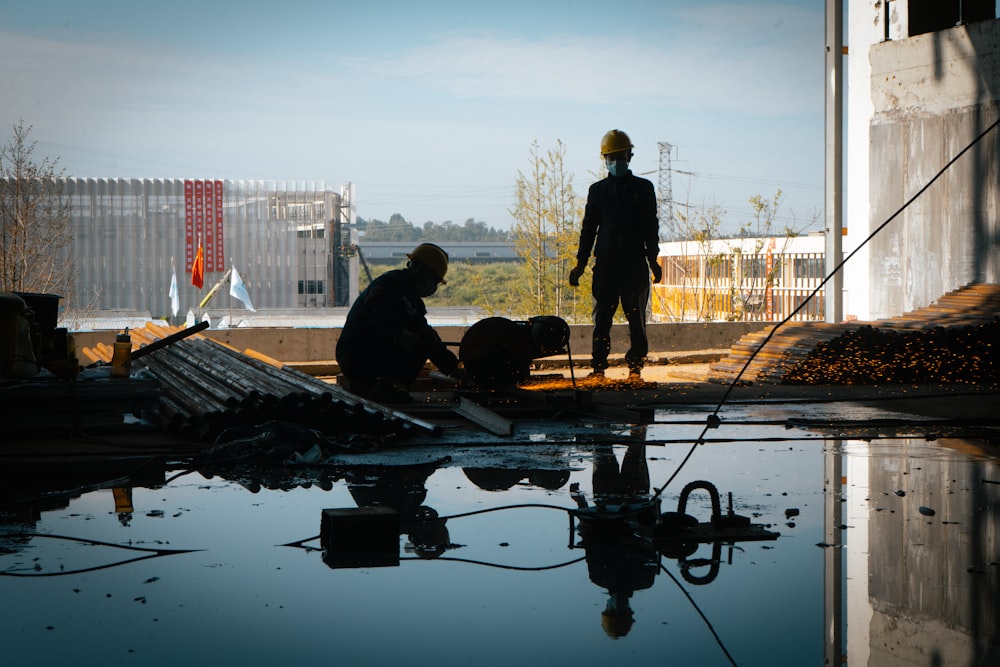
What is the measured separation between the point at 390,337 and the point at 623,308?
3061 mm

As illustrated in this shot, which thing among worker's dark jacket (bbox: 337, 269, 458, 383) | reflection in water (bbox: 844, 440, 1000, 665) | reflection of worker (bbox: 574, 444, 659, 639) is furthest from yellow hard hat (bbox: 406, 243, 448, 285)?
reflection in water (bbox: 844, 440, 1000, 665)

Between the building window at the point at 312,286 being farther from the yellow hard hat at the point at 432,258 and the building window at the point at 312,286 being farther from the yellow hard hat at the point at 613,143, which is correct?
the yellow hard hat at the point at 432,258

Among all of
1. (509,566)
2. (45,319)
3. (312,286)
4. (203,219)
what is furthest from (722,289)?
(203,219)

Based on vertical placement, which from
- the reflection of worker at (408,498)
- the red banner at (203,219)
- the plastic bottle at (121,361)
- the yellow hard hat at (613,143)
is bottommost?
the reflection of worker at (408,498)

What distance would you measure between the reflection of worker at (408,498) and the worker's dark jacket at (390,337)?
2.36 metres

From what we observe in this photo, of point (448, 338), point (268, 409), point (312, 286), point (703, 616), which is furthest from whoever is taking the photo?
point (312, 286)

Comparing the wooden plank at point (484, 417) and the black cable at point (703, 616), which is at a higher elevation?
the wooden plank at point (484, 417)

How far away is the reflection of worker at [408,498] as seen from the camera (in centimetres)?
417

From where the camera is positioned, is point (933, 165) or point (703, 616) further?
point (933, 165)

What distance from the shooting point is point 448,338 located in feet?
50.5

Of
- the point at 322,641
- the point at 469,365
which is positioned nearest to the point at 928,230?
the point at 469,365

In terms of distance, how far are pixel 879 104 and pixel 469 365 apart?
8706mm

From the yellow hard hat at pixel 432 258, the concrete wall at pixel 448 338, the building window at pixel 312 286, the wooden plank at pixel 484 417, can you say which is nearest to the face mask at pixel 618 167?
the yellow hard hat at pixel 432 258

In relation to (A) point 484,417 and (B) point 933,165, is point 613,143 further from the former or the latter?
(B) point 933,165
